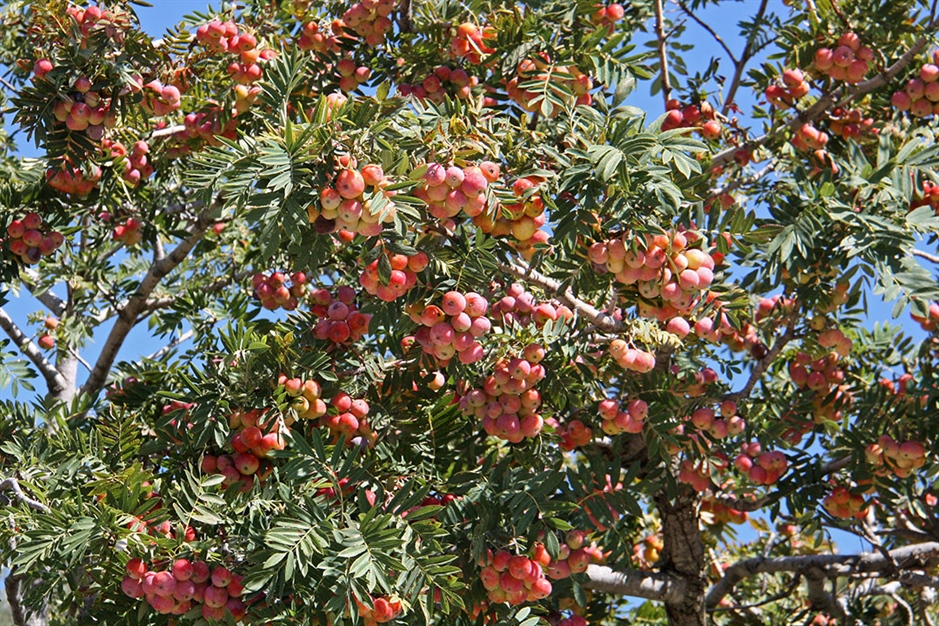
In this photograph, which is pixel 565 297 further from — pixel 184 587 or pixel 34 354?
pixel 34 354

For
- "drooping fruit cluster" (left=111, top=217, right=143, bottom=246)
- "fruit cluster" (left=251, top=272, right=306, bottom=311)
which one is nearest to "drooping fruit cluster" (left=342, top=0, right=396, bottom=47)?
"fruit cluster" (left=251, top=272, right=306, bottom=311)

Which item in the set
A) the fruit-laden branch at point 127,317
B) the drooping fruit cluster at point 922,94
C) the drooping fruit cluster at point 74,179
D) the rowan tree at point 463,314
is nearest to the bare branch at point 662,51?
the rowan tree at point 463,314

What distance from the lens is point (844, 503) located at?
4.77 meters

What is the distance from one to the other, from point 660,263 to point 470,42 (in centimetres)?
148

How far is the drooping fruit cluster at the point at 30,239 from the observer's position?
182 inches

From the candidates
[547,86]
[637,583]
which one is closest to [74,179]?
[547,86]

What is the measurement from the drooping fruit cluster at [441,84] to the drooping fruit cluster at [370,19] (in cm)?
31

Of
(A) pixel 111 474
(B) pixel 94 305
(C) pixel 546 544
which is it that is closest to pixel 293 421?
(A) pixel 111 474

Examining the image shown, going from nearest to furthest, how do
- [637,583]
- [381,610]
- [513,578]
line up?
1. [381,610]
2. [513,578]
3. [637,583]

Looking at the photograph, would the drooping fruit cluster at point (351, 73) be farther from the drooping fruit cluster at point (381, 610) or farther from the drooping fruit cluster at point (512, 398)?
the drooping fruit cluster at point (381, 610)

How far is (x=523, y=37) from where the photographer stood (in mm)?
4199

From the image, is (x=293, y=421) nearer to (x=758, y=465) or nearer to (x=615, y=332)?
(x=615, y=332)

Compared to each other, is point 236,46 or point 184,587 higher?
point 236,46

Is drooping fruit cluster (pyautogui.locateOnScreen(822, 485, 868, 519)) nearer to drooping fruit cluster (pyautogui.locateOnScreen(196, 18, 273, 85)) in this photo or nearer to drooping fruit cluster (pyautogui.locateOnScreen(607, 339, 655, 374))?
drooping fruit cluster (pyautogui.locateOnScreen(607, 339, 655, 374))
